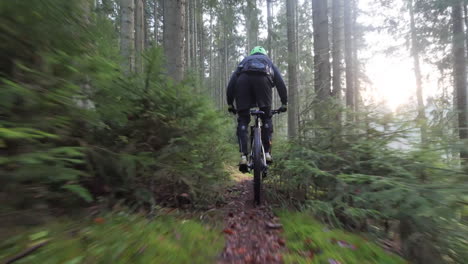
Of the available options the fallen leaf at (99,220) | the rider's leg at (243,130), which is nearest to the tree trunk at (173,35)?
the rider's leg at (243,130)

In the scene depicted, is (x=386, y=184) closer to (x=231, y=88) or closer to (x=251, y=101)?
(x=251, y=101)

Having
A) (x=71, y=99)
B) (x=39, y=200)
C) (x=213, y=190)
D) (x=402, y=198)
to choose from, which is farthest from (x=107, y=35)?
(x=402, y=198)

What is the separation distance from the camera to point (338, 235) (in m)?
2.00

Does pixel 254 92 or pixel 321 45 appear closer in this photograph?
pixel 254 92

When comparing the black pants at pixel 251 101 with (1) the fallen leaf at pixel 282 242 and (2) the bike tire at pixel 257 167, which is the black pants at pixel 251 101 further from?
(1) the fallen leaf at pixel 282 242

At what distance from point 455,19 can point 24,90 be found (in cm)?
1178

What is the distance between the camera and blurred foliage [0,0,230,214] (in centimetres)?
129

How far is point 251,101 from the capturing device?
3.66 meters

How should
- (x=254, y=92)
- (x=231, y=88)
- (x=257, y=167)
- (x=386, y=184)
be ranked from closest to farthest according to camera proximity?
(x=386, y=184) < (x=257, y=167) < (x=254, y=92) < (x=231, y=88)

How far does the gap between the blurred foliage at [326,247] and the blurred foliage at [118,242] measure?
65cm

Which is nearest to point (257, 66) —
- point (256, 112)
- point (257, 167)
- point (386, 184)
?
point (256, 112)

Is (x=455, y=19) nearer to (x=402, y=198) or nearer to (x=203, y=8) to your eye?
(x=203, y=8)

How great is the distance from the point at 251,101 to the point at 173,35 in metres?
2.55

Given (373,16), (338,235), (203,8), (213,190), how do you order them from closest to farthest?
1. (338,235)
2. (213,190)
3. (203,8)
4. (373,16)
